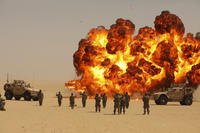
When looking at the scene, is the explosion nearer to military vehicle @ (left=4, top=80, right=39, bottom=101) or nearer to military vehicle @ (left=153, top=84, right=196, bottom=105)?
military vehicle @ (left=4, top=80, right=39, bottom=101)

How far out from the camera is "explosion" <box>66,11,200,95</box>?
217 ft

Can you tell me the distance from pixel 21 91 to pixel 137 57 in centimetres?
2072

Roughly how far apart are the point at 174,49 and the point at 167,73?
3.57 meters

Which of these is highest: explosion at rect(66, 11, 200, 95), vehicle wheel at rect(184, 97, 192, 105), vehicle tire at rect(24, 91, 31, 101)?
explosion at rect(66, 11, 200, 95)

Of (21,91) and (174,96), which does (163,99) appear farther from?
(21,91)

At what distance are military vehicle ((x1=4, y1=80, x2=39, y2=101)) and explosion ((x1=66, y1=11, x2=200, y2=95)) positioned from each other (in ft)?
52.5

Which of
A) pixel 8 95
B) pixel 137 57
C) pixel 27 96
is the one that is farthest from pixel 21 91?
pixel 137 57

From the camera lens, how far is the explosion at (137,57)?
6619 cm

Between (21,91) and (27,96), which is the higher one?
(21,91)

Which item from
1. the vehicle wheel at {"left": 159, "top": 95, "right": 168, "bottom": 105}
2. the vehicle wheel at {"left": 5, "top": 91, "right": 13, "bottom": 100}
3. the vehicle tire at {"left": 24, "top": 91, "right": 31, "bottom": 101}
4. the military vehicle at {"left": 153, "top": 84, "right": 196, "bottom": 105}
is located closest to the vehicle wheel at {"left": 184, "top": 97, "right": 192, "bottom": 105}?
the military vehicle at {"left": 153, "top": 84, "right": 196, "bottom": 105}

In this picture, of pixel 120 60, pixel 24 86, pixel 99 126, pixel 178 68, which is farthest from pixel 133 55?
pixel 99 126

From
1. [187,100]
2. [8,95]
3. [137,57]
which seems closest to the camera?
[187,100]

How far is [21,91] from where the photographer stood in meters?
53.0

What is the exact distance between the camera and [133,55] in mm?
67875
